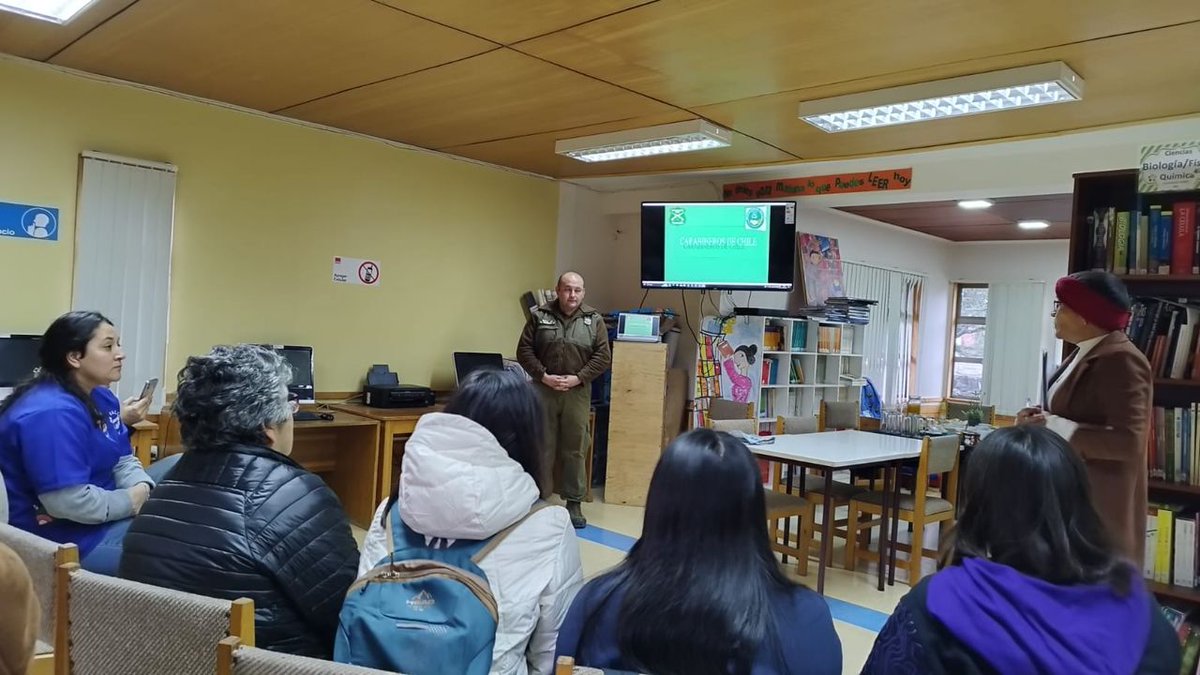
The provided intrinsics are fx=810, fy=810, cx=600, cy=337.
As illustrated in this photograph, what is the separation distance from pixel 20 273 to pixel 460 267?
2649mm

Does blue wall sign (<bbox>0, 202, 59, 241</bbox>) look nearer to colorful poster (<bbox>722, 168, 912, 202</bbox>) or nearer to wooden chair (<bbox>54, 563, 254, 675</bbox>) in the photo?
wooden chair (<bbox>54, 563, 254, 675</bbox>)

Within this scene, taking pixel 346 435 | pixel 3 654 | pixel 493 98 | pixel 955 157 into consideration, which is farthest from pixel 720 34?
pixel 346 435

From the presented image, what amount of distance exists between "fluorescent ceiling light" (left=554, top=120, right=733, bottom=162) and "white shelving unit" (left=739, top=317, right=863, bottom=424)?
1.88 meters

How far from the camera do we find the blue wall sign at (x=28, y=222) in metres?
3.99

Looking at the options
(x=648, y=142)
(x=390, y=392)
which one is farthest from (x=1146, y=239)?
(x=390, y=392)

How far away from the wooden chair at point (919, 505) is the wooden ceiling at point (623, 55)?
5.74 ft

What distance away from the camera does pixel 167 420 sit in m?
4.39

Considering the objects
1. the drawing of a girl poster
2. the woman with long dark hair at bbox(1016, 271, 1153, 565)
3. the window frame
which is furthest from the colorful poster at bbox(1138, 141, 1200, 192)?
the window frame

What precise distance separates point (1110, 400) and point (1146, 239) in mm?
656

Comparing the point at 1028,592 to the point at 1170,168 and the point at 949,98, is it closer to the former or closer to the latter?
the point at 1170,168

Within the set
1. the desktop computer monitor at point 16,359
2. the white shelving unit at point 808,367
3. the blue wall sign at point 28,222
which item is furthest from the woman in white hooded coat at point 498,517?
the white shelving unit at point 808,367

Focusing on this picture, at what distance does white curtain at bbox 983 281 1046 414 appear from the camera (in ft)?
28.3

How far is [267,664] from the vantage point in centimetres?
124

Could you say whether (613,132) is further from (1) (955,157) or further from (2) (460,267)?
(1) (955,157)
